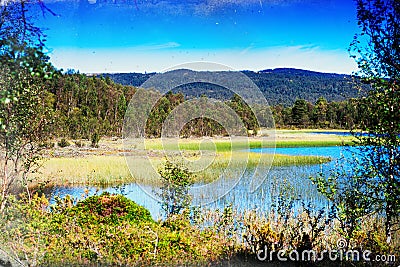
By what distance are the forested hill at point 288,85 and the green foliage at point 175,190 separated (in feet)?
2.73

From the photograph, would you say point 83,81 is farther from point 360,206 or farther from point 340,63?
point 360,206

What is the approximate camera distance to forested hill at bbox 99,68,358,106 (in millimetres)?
4512

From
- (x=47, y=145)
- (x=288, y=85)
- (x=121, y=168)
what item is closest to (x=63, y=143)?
(x=47, y=145)

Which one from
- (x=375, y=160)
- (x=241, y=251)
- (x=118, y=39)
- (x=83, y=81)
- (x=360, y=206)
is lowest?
(x=241, y=251)

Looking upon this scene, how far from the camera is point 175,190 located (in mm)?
4492

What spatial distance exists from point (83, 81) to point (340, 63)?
2575 millimetres

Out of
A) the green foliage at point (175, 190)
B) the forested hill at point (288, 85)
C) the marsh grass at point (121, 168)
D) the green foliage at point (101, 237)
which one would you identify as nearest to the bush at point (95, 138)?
the marsh grass at point (121, 168)

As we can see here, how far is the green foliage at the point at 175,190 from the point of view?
446 cm

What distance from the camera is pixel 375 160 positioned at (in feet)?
11.6

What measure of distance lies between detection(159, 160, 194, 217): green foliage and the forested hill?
83cm

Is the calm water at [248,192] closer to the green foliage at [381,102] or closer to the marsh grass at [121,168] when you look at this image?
the marsh grass at [121,168]

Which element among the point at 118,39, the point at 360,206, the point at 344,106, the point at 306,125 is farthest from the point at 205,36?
the point at 306,125

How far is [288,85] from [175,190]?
1.96 metres

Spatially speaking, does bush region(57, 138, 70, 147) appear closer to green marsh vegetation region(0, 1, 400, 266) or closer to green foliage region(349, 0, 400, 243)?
green marsh vegetation region(0, 1, 400, 266)
